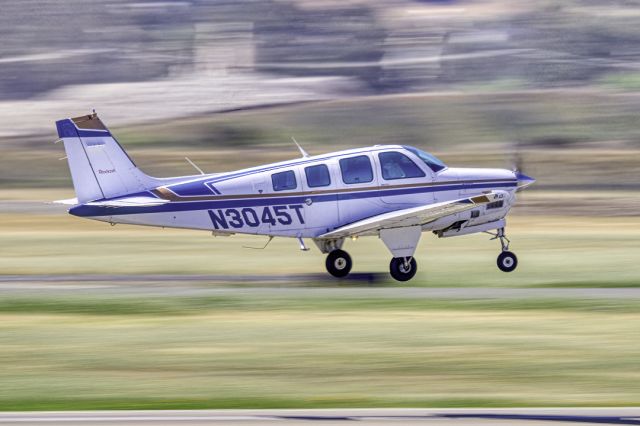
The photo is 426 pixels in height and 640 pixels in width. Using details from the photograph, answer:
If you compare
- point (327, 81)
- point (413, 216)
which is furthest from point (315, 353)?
point (327, 81)

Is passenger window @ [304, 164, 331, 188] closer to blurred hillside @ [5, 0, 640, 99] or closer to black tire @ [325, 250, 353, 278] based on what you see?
black tire @ [325, 250, 353, 278]

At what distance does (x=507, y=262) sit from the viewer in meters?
21.7

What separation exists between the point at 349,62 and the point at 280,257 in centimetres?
6169

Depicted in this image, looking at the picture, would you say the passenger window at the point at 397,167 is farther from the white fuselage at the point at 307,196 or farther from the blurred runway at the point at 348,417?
the blurred runway at the point at 348,417

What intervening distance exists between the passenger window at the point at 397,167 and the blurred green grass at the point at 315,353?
320 cm

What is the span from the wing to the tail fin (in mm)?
3866

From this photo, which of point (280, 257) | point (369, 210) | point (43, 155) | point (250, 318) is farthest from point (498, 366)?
point (43, 155)

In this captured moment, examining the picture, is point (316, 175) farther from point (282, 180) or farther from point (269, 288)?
point (269, 288)

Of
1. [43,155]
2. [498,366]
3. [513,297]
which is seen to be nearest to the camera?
[498,366]

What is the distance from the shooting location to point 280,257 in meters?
25.8

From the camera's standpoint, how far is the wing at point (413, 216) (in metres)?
20.1

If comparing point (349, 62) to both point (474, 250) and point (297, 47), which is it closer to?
point (297, 47)

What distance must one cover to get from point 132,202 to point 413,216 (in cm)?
509

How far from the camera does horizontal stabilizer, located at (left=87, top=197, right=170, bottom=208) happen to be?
20172 millimetres
